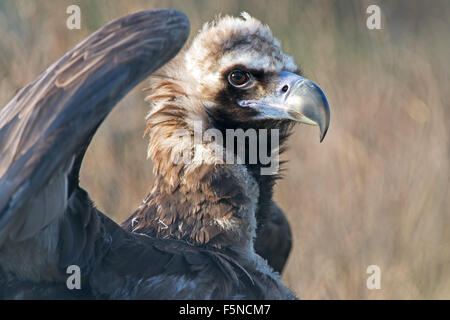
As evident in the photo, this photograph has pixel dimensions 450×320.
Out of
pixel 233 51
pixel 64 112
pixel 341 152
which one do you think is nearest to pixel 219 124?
pixel 233 51

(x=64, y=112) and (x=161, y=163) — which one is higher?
(x=64, y=112)

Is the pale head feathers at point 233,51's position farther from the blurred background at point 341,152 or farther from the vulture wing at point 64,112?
the blurred background at point 341,152

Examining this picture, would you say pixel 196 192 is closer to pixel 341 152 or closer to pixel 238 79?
pixel 238 79

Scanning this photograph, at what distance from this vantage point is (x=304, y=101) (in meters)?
Result: 3.13

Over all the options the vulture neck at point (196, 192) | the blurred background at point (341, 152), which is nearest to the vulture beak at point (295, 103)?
the vulture neck at point (196, 192)

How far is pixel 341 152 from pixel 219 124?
3580mm

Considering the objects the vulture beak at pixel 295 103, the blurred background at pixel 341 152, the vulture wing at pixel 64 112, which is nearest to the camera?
the vulture wing at pixel 64 112

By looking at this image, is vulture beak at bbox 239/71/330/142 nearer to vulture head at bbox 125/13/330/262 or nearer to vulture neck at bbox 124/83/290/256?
vulture head at bbox 125/13/330/262

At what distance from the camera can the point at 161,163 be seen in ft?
10.7

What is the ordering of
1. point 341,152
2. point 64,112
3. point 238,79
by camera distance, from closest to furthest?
point 64,112, point 238,79, point 341,152

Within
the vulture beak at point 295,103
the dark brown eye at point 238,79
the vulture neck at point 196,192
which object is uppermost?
the dark brown eye at point 238,79

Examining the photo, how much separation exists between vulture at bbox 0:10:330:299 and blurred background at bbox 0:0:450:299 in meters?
2.84

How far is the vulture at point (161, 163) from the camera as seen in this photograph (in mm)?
2416

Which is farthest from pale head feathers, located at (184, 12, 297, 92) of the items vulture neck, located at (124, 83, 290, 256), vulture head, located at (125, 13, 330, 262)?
vulture neck, located at (124, 83, 290, 256)
